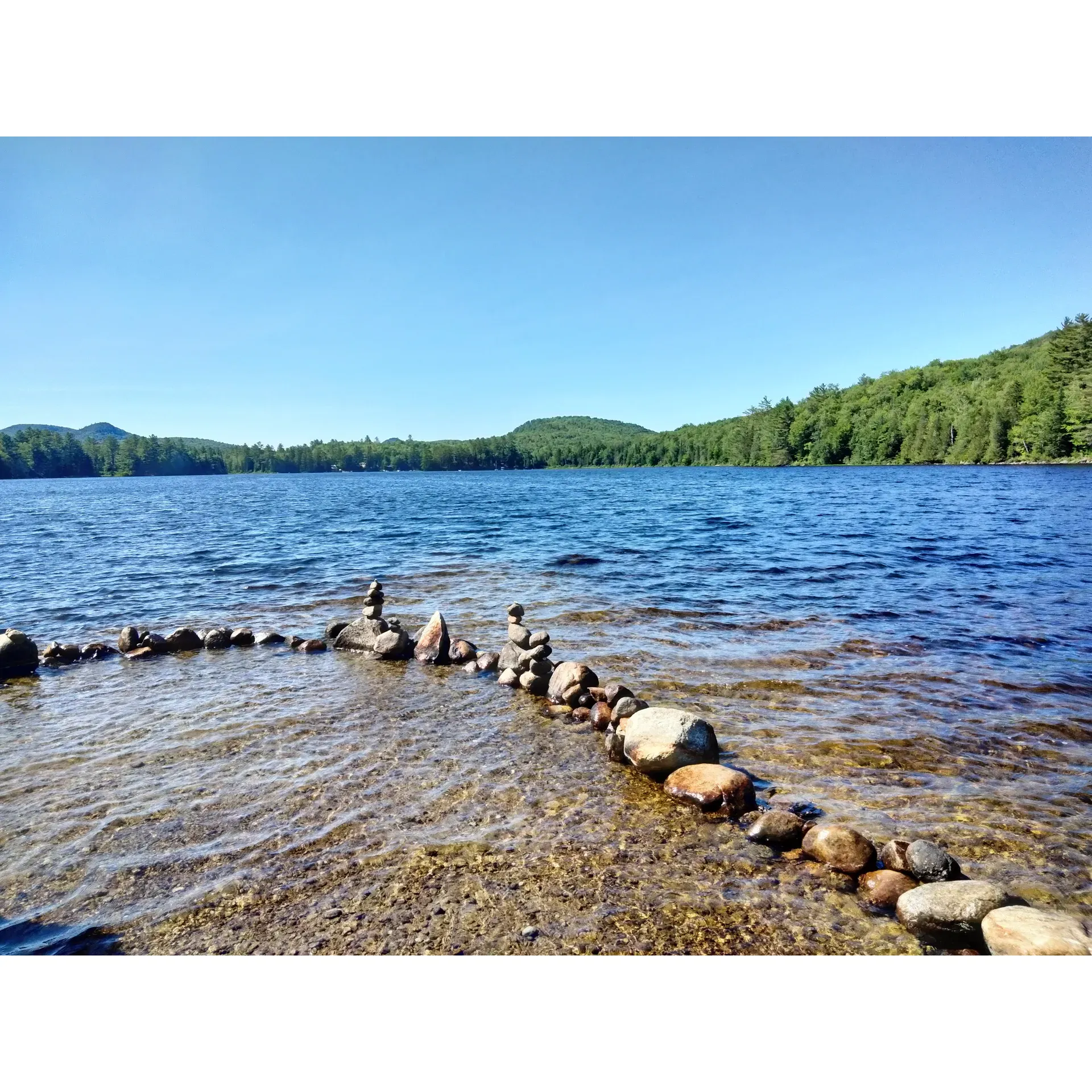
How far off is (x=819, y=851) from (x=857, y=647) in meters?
7.23

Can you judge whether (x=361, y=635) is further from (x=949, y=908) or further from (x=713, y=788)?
(x=949, y=908)

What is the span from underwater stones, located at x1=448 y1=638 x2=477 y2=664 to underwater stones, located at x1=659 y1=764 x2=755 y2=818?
531cm

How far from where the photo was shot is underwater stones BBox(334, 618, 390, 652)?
11.9 meters

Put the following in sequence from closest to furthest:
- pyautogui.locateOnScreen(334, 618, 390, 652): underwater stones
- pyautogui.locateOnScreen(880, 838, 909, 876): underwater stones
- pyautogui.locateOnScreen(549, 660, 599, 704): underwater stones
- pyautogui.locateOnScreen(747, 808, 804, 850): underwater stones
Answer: pyautogui.locateOnScreen(880, 838, 909, 876): underwater stones → pyautogui.locateOnScreen(747, 808, 804, 850): underwater stones → pyautogui.locateOnScreen(549, 660, 599, 704): underwater stones → pyautogui.locateOnScreen(334, 618, 390, 652): underwater stones

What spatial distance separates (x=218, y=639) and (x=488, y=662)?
6.06m

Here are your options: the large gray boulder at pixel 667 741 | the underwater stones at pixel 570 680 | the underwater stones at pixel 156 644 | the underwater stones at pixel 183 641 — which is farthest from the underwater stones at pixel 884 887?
the underwater stones at pixel 156 644

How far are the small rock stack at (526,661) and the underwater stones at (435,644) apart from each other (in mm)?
1206

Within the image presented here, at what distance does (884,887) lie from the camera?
4.55 meters

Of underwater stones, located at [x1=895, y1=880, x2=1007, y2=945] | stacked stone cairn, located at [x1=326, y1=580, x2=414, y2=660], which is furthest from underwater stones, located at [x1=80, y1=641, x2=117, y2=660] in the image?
underwater stones, located at [x1=895, y1=880, x2=1007, y2=945]

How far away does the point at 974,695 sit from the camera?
8.81m

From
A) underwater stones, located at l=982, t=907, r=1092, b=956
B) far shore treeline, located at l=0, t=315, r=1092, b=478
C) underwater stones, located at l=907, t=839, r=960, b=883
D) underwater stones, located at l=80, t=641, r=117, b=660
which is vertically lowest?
underwater stones, located at l=80, t=641, r=117, b=660

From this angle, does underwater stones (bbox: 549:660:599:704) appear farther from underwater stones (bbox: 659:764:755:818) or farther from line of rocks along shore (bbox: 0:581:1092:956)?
underwater stones (bbox: 659:764:755:818)
